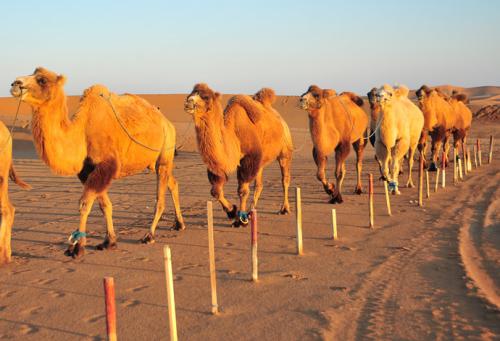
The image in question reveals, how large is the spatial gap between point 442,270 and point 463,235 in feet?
7.90

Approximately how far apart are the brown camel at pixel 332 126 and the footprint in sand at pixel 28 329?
733 cm

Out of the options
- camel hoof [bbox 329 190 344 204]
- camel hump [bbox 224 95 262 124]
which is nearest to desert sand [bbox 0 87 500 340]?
camel hoof [bbox 329 190 344 204]

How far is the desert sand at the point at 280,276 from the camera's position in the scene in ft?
17.6

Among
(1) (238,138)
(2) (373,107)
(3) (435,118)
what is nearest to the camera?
(1) (238,138)

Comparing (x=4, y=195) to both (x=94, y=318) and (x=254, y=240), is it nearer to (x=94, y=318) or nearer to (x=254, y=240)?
(x=94, y=318)

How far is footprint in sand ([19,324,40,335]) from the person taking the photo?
5398 mm

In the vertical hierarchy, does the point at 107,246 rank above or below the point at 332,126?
below

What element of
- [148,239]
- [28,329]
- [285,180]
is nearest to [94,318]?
[28,329]

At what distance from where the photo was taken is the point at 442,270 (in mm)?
7180

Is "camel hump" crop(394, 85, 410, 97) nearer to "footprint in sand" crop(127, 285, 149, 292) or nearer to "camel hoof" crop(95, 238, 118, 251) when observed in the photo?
"camel hoof" crop(95, 238, 118, 251)

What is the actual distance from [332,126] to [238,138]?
11.6ft

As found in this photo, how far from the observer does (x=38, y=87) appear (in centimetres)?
727

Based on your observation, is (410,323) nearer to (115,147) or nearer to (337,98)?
(115,147)

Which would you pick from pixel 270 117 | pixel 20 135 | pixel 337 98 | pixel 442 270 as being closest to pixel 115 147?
pixel 270 117
